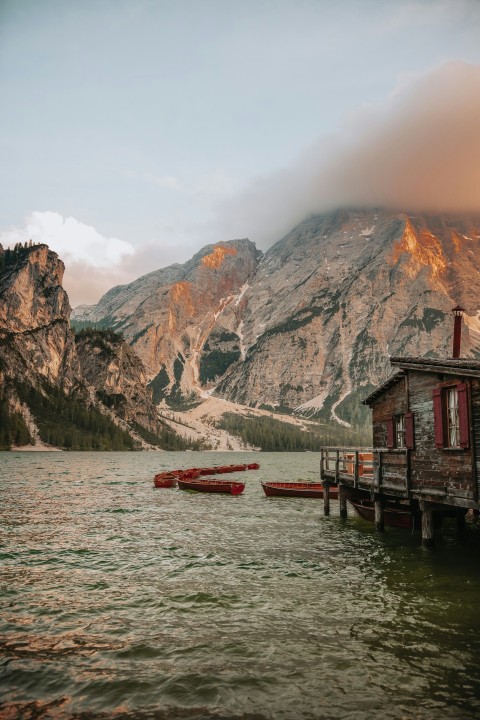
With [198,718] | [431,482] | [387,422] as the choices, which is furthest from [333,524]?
[198,718]

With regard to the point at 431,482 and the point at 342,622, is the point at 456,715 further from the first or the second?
the point at 431,482

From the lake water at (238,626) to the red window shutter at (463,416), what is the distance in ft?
17.4

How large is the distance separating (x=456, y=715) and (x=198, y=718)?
4.70 m

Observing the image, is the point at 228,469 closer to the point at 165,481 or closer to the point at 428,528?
the point at 165,481

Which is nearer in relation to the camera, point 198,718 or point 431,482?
point 198,718

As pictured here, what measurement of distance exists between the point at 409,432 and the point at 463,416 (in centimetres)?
518

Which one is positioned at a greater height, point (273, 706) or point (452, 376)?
point (452, 376)

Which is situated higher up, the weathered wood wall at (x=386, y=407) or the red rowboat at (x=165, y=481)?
the weathered wood wall at (x=386, y=407)

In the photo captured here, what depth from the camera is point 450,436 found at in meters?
22.6

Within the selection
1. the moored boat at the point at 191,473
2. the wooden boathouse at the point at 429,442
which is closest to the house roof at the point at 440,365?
the wooden boathouse at the point at 429,442

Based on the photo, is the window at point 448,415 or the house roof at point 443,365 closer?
the house roof at point 443,365

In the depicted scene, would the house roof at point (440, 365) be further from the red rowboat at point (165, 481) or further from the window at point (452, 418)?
the red rowboat at point (165, 481)

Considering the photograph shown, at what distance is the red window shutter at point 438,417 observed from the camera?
74.4 ft

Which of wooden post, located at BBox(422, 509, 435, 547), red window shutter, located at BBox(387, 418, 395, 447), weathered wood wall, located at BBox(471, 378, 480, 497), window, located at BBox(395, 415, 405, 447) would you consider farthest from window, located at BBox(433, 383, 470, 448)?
red window shutter, located at BBox(387, 418, 395, 447)
